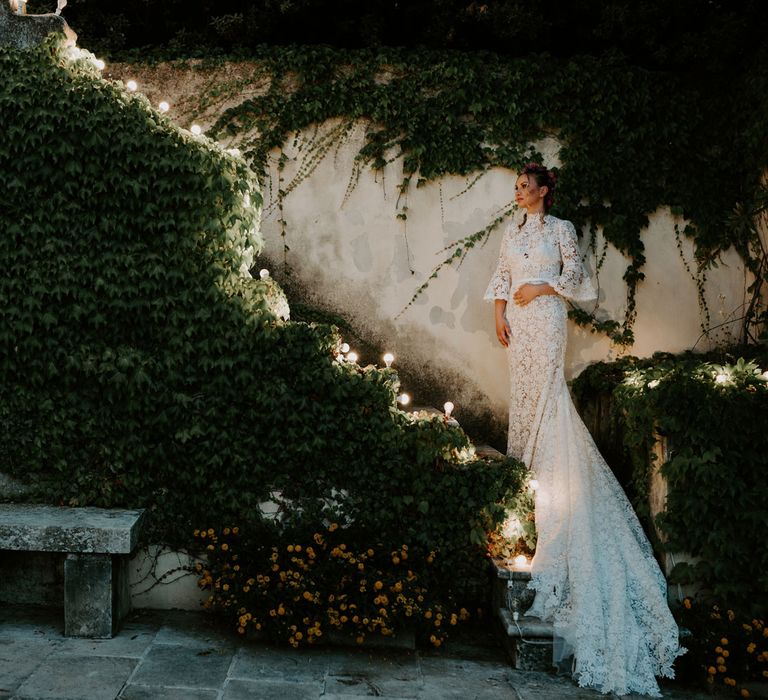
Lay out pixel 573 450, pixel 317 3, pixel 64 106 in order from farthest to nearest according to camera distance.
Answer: pixel 317 3, pixel 573 450, pixel 64 106

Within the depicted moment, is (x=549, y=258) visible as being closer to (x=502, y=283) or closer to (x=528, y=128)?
(x=502, y=283)

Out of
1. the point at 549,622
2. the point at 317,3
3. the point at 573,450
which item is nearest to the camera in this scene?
the point at 549,622

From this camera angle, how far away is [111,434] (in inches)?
191

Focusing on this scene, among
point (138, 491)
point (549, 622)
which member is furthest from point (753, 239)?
point (138, 491)

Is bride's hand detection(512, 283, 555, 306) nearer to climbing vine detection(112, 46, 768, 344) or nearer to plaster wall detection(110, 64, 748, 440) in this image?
plaster wall detection(110, 64, 748, 440)

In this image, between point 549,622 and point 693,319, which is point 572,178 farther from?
point 549,622

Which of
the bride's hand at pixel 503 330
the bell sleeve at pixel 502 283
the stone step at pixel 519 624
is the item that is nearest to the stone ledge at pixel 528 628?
the stone step at pixel 519 624

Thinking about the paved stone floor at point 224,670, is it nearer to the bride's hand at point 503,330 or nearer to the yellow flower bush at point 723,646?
the yellow flower bush at point 723,646

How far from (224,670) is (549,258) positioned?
11.3 feet

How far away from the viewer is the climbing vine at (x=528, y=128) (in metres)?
6.33

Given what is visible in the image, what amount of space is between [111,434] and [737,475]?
12.6 feet

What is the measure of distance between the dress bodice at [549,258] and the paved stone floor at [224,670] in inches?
98.5

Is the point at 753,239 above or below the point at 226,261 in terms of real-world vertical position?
above

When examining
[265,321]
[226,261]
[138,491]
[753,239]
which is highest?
[753,239]
